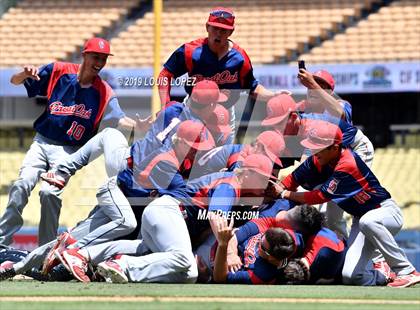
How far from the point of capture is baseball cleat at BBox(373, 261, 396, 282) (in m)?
7.88

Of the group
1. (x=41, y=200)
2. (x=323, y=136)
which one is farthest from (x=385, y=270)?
(x=41, y=200)

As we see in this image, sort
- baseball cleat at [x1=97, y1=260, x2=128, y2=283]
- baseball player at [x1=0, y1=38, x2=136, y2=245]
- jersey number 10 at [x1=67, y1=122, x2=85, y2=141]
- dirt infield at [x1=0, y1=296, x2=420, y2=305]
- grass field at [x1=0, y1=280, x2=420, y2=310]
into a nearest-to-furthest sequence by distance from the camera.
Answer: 1. grass field at [x1=0, y1=280, x2=420, y2=310]
2. dirt infield at [x1=0, y1=296, x2=420, y2=305]
3. baseball cleat at [x1=97, y1=260, x2=128, y2=283]
4. baseball player at [x1=0, y1=38, x2=136, y2=245]
5. jersey number 10 at [x1=67, y1=122, x2=85, y2=141]

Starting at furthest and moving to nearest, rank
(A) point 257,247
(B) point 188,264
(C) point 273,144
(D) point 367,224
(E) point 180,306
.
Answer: (C) point 273,144 → (A) point 257,247 → (D) point 367,224 → (B) point 188,264 → (E) point 180,306

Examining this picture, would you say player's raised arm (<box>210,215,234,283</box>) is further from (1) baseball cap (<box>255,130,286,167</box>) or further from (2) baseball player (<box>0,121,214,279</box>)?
(1) baseball cap (<box>255,130,286,167</box>)

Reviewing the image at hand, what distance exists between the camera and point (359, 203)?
7.70m

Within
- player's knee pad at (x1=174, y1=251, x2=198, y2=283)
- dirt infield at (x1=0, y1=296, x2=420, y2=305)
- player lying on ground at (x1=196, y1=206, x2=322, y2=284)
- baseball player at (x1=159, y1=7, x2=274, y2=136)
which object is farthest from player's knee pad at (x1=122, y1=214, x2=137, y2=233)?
dirt infield at (x1=0, y1=296, x2=420, y2=305)

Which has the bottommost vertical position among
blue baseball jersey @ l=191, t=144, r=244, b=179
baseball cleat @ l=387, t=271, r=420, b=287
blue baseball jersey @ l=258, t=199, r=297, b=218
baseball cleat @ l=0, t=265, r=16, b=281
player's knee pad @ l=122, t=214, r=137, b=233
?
baseball cleat @ l=0, t=265, r=16, b=281

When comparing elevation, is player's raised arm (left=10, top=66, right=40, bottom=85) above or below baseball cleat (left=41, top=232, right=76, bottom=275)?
above

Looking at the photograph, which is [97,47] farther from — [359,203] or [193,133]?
[359,203]

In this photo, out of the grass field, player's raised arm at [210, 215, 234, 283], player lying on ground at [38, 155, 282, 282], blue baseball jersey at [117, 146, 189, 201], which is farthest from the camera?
blue baseball jersey at [117, 146, 189, 201]

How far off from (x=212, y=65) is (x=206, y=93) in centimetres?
70

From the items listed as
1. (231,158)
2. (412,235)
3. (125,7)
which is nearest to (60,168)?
(231,158)

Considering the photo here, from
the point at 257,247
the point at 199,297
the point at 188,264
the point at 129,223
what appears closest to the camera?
the point at 199,297

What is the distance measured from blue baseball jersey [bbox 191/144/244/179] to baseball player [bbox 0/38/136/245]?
866 millimetres
